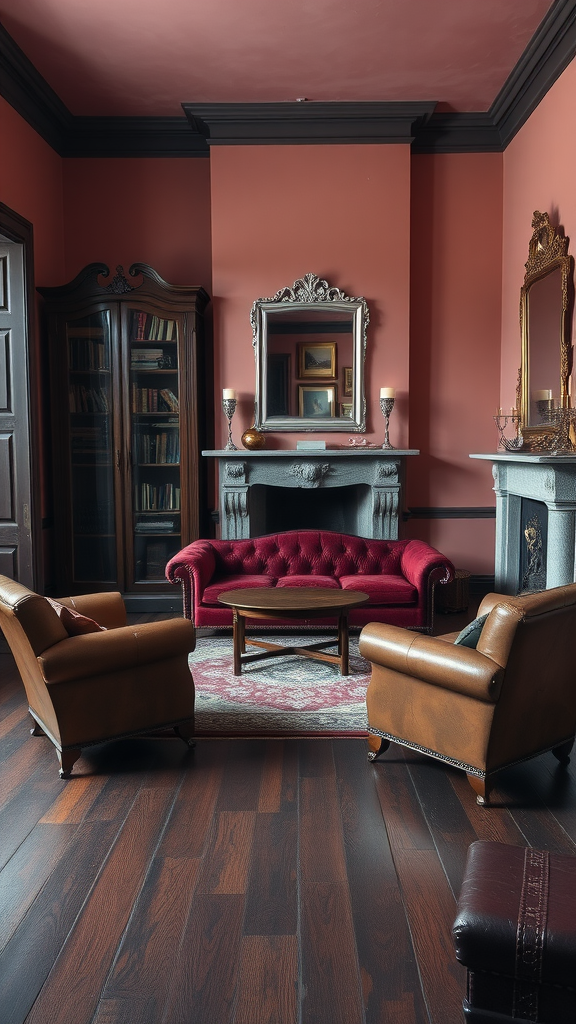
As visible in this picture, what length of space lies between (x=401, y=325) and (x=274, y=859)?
4492 mm

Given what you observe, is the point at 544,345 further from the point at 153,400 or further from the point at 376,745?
the point at 376,745

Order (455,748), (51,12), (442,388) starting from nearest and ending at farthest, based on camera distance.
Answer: (455,748) → (51,12) → (442,388)

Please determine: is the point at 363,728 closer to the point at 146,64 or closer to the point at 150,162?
the point at 146,64

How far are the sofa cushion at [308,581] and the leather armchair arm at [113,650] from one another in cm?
197

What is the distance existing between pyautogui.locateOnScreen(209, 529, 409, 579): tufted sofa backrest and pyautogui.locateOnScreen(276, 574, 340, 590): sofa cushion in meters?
0.28

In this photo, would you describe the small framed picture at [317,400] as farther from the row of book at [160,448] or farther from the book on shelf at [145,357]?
the book on shelf at [145,357]

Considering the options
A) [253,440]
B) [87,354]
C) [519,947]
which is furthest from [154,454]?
[519,947]

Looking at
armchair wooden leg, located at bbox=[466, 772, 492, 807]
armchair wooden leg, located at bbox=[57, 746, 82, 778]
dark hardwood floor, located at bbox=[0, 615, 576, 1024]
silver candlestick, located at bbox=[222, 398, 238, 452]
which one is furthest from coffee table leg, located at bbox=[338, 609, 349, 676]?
silver candlestick, located at bbox=[222, 398, 238, 452]

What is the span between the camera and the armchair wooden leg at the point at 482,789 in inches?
112

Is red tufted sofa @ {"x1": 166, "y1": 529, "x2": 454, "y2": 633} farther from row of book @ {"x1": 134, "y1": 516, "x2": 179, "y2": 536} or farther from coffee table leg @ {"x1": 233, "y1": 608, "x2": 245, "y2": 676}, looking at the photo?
row of book @ {"x1": 134, "y1": 516, "x2": 179, "y2": 536}

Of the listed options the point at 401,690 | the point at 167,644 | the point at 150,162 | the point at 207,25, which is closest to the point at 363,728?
the point at 401,690

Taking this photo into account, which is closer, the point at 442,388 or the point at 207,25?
the point at 207,25

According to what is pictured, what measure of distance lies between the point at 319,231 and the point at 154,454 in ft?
7.01

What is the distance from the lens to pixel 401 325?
608cm
